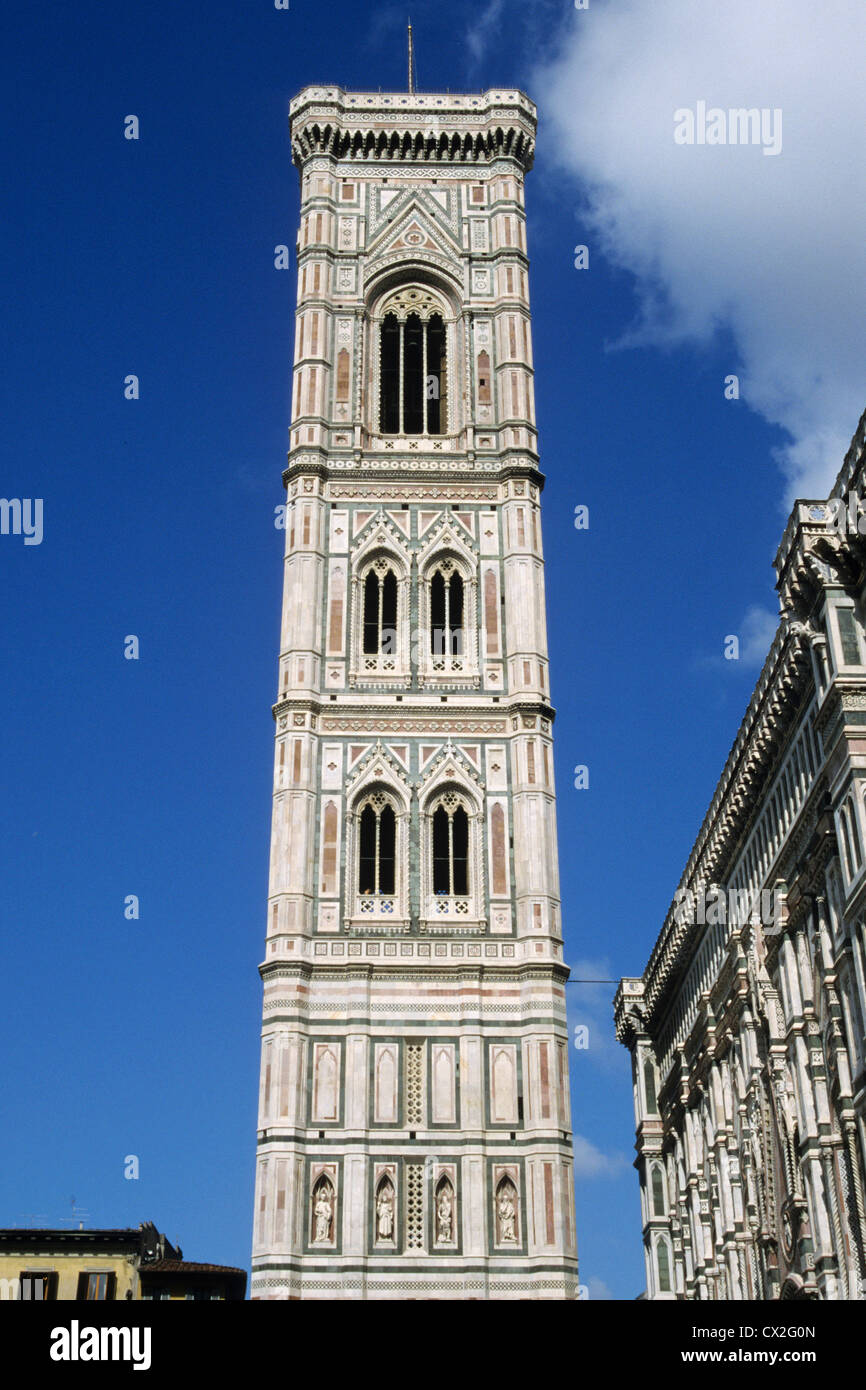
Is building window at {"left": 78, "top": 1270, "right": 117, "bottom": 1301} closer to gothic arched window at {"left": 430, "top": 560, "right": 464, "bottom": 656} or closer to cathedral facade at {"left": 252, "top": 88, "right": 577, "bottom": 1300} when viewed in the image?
cathedral facade at {"left": 252, "top": 88, "right": 577, "bottom": 1300}

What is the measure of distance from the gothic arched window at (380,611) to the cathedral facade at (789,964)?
8.84 metres

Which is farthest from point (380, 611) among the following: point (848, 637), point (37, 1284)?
point (37, 1284)

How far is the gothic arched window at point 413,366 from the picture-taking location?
44.7 meters

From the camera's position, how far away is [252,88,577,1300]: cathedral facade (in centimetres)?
3394

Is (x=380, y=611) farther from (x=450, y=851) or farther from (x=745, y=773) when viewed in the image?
(x=745, y=773)

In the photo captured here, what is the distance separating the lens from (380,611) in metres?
41.3

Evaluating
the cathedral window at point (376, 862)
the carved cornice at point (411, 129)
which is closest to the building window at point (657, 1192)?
the cathedral window at point (376, 862)

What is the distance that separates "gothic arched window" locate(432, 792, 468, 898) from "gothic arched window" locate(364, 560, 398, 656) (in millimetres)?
4298

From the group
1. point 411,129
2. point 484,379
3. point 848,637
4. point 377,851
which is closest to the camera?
point 848,637

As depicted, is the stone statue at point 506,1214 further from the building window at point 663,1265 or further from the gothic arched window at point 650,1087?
the gothic arched window at point 650,1087

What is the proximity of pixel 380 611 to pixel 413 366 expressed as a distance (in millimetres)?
8316
